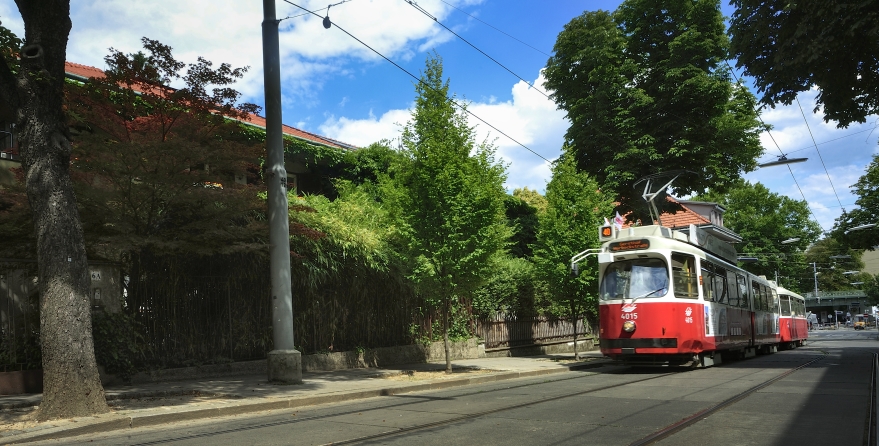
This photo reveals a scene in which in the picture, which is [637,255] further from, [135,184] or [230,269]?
[135,184]

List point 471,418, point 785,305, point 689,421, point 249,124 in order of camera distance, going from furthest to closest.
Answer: point 785,305
point 249,124
point 471,418
point 689,421

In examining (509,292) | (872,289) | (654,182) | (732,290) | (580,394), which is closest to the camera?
(580,394)

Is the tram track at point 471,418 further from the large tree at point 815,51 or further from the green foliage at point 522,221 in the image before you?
the green foliage at point 522,221

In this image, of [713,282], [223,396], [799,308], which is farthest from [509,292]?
[799,308]

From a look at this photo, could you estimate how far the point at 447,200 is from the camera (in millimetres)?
14531

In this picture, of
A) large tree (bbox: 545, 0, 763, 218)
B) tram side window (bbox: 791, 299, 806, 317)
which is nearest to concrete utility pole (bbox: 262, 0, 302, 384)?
large tree (bbox: 545, 0, 763, 218)

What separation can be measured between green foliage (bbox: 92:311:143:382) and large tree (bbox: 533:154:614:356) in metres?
12.6

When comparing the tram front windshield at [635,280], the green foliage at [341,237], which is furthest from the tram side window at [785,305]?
the green foliage at [341,237]

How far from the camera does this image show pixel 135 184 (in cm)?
1162

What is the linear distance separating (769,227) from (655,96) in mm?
42734

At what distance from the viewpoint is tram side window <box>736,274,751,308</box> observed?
20.6 meters

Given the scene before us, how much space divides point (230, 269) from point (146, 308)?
2.12 m

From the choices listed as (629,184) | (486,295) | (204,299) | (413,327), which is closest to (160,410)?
(204,299)

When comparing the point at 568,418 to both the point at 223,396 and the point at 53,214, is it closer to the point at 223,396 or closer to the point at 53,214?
the point at 223,396
